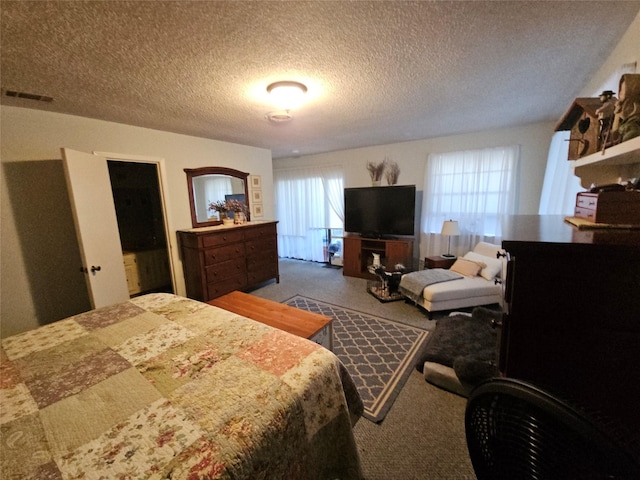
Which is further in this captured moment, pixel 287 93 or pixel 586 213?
pixel 287 93

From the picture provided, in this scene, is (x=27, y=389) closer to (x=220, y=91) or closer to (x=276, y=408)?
(x=276, y=408)

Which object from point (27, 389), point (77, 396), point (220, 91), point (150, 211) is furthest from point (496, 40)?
point (150, 211)

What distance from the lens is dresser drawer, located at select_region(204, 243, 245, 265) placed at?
3.21 m

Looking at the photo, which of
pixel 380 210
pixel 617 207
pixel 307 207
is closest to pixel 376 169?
pixel 380 210

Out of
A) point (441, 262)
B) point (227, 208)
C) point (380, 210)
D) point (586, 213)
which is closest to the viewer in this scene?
point (586, 213)

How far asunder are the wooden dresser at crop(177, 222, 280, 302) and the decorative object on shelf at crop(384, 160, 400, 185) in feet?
7.41

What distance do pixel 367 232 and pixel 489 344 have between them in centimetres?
259

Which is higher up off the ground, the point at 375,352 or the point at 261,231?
the point at 261,231

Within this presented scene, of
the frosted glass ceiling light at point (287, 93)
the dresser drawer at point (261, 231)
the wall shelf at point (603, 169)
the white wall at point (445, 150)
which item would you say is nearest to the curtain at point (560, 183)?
the white wall at point (445, 150)

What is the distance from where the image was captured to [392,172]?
4.38 meters

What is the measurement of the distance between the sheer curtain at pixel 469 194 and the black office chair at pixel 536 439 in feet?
12.3

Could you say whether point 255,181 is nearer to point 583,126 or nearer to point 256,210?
point 256,210

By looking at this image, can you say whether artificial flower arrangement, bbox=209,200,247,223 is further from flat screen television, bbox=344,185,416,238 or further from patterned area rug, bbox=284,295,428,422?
patterned area rug, bbox=284,295,428,422

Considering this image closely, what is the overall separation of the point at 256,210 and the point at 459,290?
334 centimetres
